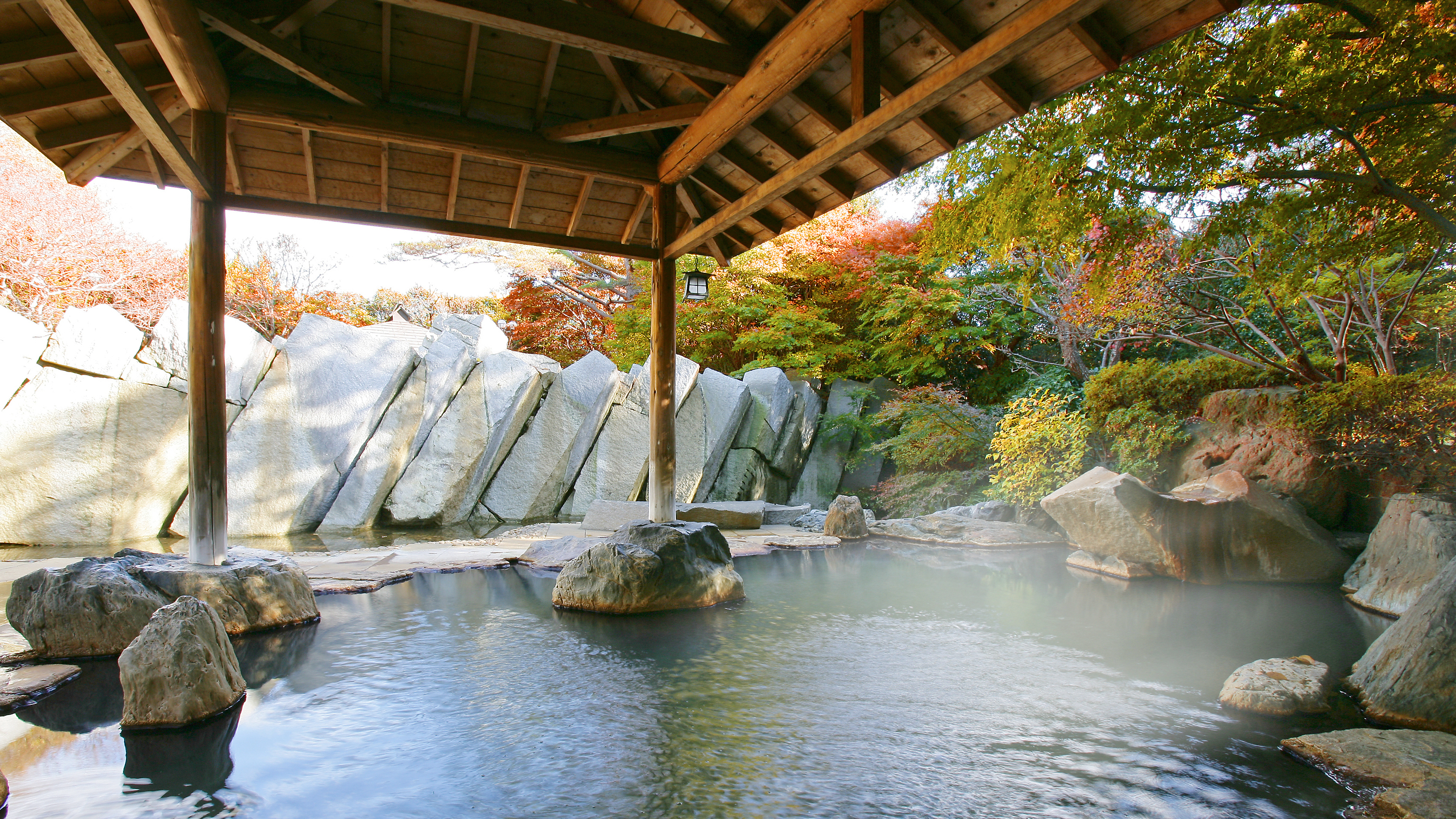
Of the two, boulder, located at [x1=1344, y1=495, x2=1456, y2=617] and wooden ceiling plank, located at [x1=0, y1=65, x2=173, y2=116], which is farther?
boulder, located at [x1=1344, y1=495, x2=1456, y2=617]

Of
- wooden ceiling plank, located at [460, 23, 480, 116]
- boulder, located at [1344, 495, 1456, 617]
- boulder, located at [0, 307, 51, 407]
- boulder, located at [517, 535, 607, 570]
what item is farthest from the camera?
boulder, located at [0, 307, 51, 407]

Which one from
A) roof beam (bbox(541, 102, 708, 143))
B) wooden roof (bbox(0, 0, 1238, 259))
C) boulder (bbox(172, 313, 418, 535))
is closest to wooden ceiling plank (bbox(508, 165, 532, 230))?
wooden roof (bbox(0, 0, 1238, 259))

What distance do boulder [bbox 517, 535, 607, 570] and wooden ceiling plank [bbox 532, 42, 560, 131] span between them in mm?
3888

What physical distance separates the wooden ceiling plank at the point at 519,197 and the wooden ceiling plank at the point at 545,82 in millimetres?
385

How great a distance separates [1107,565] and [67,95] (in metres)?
9.60

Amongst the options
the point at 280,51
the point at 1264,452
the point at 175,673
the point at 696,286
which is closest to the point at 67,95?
the point at 280,51

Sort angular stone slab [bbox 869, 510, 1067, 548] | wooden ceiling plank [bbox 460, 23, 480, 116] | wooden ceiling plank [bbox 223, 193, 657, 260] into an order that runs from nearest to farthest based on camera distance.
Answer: wooden ceiling plank [bbox 460, 23, 480, 116]
wooden ceiling plank [bbox 223, 193, 657, 260]
angular stone slab [bbox 869, 510, 1067, 548]

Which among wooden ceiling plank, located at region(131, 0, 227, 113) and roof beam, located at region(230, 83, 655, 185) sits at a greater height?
roof beam, located at region(230, 83, 655, 185)

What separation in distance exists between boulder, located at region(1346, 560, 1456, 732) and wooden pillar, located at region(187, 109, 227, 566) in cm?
680

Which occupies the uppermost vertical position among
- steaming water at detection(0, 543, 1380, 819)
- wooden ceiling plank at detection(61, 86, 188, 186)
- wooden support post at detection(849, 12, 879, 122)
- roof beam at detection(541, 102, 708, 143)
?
roof beam at detection(541, 102, 708, 143)

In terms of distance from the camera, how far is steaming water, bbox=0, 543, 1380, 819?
8.87 ft

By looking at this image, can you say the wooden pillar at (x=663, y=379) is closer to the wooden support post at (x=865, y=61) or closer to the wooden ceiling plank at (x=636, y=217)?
the wooden ceiling plank at (x=636, y=217)

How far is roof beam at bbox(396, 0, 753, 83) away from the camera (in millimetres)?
4039

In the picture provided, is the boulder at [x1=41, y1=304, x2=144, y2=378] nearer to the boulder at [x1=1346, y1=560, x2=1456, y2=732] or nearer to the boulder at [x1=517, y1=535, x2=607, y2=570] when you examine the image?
the boulder at [x1=517, y1=535, x2=607, y2=570]
